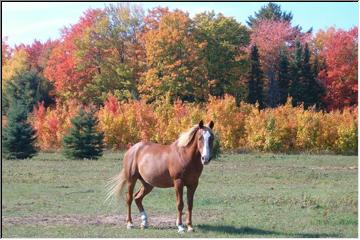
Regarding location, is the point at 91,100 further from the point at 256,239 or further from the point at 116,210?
the point at 256,239

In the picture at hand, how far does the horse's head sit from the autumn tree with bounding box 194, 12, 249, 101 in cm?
4084

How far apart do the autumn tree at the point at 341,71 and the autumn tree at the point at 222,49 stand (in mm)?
7317

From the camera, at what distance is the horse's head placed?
949cm

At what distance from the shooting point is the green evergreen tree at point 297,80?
2095 inches

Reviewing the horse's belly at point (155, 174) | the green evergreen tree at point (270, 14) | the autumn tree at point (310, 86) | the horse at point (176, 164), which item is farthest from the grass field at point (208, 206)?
the green evergreen tree at point (270, 14)

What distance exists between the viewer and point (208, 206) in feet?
45.0

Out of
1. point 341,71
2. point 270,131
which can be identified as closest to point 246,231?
point 270,131

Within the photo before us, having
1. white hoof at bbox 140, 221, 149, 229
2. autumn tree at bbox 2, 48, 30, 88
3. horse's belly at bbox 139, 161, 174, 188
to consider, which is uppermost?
autumn tree at bbox 2, 48, 30, 88

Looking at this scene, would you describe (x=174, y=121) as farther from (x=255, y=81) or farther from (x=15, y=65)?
(x=15, y=65)

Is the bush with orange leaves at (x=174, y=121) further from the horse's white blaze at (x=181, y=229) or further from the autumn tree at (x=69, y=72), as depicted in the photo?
the horse's white blaze at (x=181, y=229)

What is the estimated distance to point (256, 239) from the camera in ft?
30.4

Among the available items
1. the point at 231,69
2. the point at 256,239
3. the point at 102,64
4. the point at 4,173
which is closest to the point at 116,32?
the point at 102,64

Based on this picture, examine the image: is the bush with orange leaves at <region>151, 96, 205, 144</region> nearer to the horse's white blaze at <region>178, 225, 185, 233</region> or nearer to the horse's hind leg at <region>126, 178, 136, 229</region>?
the horse's hind leg at <region>126, 178, 136, 229</region>

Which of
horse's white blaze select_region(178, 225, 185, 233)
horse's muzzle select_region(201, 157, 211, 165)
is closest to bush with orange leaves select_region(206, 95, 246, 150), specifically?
horse's white blaze select_region(178, 225, 185, 233)
